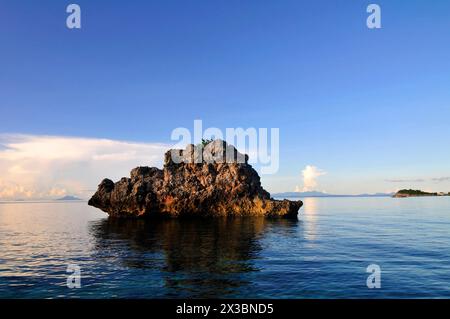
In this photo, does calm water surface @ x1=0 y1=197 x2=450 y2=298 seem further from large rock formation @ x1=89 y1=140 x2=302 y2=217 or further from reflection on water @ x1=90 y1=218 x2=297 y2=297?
large rock formation @ x1=89 y1=140 x2=302 y2=217

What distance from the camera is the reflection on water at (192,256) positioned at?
2525 centimetres

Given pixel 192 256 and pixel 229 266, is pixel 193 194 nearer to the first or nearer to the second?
pixel 192 256

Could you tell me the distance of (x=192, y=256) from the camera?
36219 mm

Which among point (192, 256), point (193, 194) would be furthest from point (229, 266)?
point (193, 194)

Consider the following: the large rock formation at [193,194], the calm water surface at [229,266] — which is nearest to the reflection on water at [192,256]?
the calm water surface at [229,266]

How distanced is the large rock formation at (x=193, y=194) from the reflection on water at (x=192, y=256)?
29593 millimetres

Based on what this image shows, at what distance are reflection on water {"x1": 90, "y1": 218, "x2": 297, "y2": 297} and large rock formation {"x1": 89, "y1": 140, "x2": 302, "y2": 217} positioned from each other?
29.6 meters

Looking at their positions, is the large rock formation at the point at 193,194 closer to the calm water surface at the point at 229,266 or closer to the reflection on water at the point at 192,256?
the reflection on water at the point at 192,256

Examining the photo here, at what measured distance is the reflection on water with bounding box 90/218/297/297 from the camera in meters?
25.2

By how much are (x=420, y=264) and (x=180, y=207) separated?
61.9 metres

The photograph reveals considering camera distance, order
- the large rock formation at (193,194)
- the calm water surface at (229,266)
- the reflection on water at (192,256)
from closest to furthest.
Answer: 1. the calm water surface at (229,266)
2. the reflection on water at (192,256)
3. the large rock formation at (193,194)
